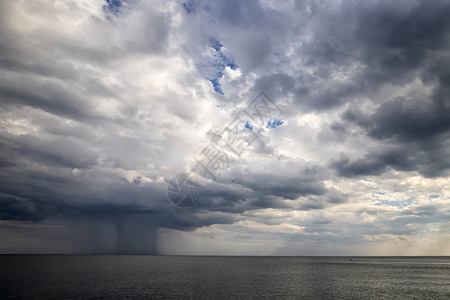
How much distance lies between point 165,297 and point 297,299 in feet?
108


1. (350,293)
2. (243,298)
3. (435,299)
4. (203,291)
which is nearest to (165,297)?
(203,291)

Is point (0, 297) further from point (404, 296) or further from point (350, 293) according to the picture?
point (404, 296)

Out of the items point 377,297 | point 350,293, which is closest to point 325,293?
point 350,293

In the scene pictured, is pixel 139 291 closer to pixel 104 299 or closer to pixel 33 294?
pixel 104 299

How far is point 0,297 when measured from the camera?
6391cm

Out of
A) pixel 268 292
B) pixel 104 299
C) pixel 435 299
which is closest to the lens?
pixel 104 299

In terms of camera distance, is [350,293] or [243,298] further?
[350,293]

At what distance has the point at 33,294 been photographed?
68.5m

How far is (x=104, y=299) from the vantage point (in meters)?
63.3

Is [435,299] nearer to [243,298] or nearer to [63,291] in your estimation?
[243,298]

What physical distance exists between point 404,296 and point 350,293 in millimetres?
13651

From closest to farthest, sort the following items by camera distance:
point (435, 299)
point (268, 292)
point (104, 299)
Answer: point (104, 299)
point (435, 299)
point (268, 292)

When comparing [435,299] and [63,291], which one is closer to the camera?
[435,299]

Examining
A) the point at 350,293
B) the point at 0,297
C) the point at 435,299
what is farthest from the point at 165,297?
the point at 435,299
